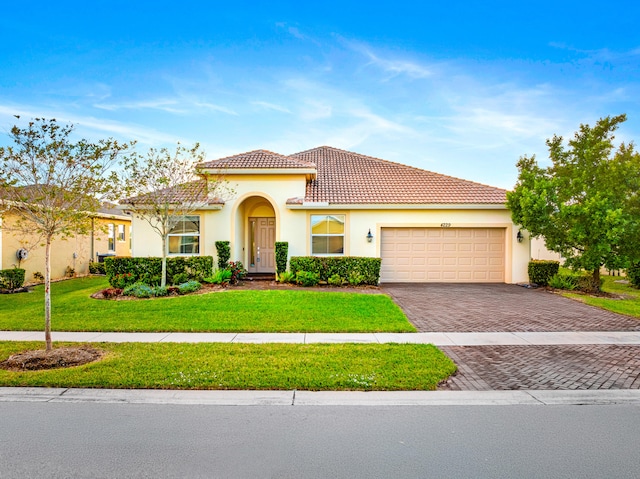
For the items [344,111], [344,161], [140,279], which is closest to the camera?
[140,279]

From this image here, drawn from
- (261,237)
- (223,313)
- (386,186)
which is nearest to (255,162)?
(261,237)

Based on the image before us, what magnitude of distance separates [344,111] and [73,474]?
1730 centimetres

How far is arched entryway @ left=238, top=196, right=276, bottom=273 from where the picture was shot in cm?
1825

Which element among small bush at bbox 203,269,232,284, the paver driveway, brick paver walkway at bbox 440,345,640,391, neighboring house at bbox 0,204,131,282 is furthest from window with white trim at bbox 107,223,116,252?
brick paver walkway at bbox 440,345,640,391

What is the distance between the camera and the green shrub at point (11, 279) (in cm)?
1488

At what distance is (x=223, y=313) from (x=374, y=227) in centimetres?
848

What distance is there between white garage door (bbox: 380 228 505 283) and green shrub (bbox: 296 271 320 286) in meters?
3.35

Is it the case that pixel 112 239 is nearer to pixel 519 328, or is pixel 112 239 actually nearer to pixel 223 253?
pixel 223 253

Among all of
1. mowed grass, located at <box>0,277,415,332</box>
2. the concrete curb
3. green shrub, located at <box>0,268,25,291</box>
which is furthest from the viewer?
green shrub, located at <box>0,268,25,291</box>

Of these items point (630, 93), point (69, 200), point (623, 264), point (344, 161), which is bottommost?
point (623, 264)

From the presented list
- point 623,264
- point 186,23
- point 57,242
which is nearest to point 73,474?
point 186,23

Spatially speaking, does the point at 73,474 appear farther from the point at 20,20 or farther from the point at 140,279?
the point at 20,20

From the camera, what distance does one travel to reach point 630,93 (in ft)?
→ 50.0

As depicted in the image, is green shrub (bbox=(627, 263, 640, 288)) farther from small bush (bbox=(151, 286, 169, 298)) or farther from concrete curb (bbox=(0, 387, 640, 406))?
small bush (bbox=(151, 286, 169, 298))
